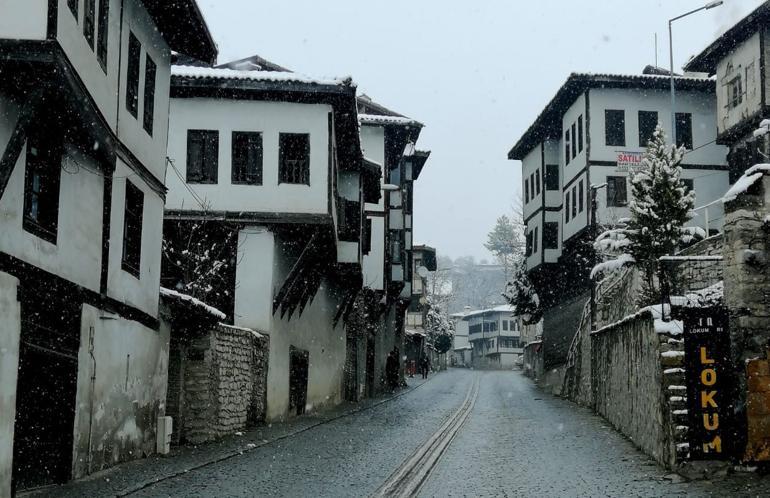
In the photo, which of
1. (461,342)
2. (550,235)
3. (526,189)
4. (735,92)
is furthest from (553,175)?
(461,342)

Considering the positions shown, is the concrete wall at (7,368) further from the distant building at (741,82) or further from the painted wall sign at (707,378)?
the distant building at (741,82)

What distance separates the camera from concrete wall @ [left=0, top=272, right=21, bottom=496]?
9.95 metres

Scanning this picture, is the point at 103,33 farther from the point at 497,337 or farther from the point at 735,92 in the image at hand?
the point at 497,337

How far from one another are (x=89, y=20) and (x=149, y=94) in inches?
158

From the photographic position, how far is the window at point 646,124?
127 feet

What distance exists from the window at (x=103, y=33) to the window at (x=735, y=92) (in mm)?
26843

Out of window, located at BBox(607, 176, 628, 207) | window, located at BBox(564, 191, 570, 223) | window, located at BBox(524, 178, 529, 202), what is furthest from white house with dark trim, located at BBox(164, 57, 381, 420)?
window, located at BBox(524, 178, 529, 202)

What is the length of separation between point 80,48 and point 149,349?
5958mm

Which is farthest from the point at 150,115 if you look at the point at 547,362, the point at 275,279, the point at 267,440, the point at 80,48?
the point at 547,362

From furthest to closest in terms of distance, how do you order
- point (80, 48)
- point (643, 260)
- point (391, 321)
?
point (391, 321) → point (643, 260) → point (80, 48)

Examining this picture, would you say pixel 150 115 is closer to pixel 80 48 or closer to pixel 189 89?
pixel 80 48

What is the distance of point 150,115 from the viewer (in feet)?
55.1

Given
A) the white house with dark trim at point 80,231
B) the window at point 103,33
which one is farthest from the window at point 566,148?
the window at point 103,33

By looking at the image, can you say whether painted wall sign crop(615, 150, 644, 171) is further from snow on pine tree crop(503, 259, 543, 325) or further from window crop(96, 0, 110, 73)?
window crop(96, 0, 110, 73)
